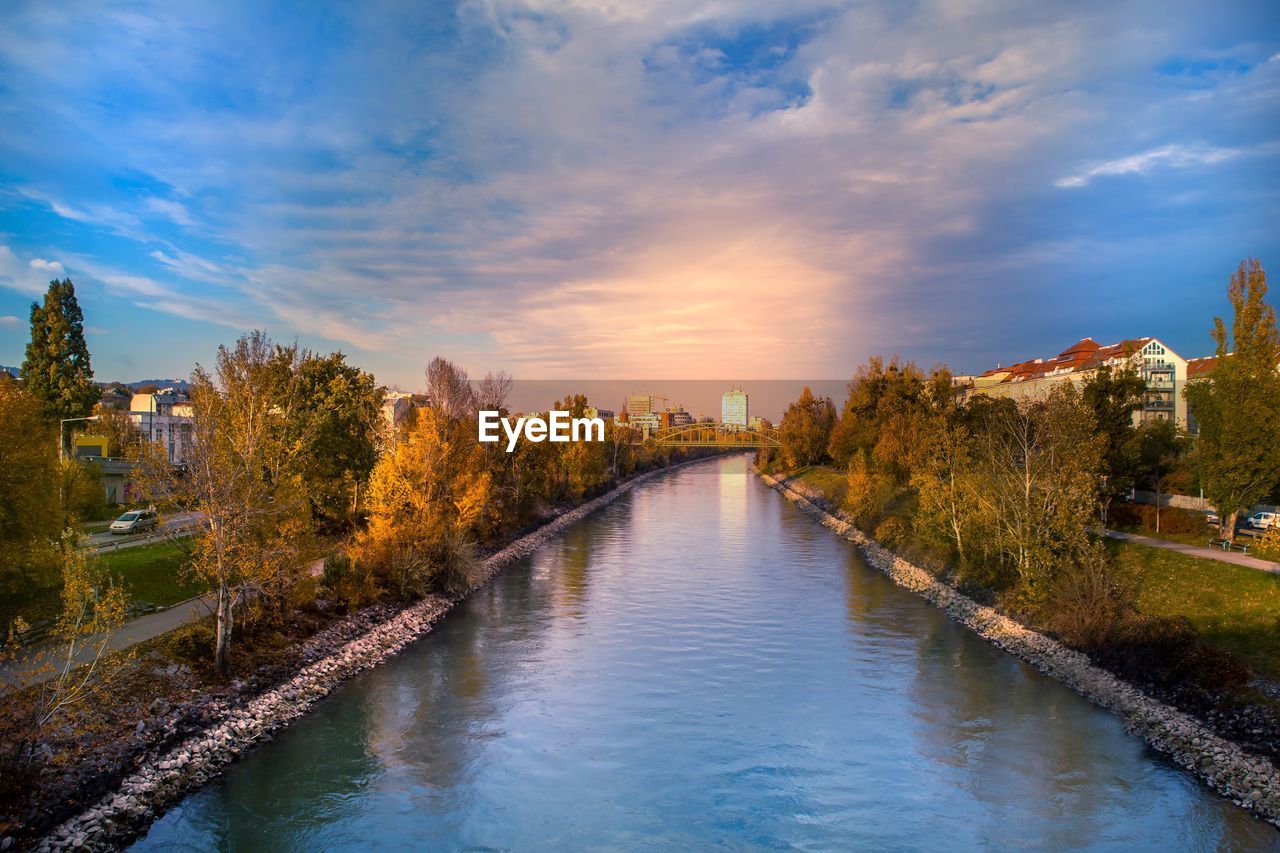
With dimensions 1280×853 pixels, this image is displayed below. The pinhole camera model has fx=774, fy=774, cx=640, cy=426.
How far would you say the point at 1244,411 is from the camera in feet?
109

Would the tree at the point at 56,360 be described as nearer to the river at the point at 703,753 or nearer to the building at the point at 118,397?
the river at the point at 703,753

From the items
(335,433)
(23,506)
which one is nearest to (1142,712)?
(23,506)

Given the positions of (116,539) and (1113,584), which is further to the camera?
(116,539)

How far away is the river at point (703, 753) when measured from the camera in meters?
15.3

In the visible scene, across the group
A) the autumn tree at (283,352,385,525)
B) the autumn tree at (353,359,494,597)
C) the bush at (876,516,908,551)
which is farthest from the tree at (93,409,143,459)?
the bush at (876,516,908,551)

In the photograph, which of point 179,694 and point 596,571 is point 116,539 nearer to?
point 179,694

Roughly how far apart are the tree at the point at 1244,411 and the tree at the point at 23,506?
141 feet

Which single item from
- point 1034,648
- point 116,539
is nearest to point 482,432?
point 116,539

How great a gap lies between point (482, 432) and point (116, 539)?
751 inches

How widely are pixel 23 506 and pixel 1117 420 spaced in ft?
157

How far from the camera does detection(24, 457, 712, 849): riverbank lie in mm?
14328

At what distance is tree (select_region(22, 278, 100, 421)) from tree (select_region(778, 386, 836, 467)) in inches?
3330

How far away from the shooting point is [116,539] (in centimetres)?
3491

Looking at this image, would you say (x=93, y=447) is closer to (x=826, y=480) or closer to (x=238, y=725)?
(x=238, y=725)
